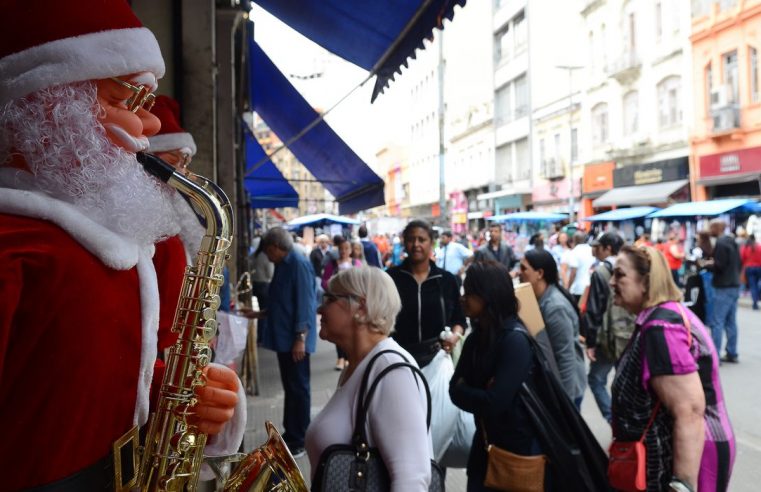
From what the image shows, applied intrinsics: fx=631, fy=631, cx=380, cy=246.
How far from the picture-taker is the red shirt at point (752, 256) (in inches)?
569

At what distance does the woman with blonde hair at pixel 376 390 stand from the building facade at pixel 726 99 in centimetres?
2256

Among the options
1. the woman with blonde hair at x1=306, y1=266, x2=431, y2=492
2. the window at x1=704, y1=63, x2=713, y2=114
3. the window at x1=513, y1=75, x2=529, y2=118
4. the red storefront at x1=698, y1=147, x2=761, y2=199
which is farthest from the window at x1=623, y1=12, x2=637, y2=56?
the woman with blonde hair at x1=306, y1=266, x2=431, y2=492

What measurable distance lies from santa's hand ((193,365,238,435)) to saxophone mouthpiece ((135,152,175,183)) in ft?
1.58

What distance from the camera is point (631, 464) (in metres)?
2.91

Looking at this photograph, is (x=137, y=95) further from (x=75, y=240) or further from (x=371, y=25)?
(x=371, y=25)

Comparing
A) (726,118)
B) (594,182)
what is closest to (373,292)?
(726,118)

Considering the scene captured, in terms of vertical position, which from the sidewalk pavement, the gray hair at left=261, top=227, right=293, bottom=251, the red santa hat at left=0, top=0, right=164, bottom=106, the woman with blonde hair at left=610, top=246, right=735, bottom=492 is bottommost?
the sidewalk pavement

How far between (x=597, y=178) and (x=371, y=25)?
26.8 m

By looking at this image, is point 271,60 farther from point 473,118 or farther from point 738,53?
point 473,118

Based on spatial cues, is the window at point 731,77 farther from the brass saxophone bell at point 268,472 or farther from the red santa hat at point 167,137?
the brass saxophone bell at point 268,472

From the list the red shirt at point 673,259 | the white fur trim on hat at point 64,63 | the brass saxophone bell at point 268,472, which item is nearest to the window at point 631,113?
the red shirt at point 673,259

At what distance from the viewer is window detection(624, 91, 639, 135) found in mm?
27819

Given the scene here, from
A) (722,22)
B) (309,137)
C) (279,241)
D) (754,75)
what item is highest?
(722,22)

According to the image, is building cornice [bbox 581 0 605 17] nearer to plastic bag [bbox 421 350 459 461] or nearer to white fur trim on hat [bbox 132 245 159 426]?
plastic bag [bbox 421 350 459 461]
